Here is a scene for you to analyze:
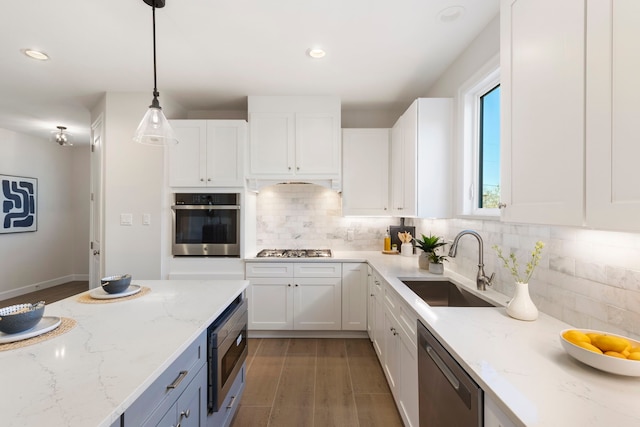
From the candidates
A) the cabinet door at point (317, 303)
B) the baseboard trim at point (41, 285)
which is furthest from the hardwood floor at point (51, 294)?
the cabinet door at point (317, 303)

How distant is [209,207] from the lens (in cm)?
299

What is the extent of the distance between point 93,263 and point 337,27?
374 cm

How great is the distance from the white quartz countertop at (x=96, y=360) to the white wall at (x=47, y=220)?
478cm

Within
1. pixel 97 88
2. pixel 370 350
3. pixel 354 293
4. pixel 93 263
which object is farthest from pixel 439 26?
pixel 93 263

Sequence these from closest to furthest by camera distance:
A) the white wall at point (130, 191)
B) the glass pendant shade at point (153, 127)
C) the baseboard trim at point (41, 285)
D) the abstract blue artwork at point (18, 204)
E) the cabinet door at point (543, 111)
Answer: the cabinet door at point (543, 111) < the glass pendant shade at point (153, 127) < the white wall at point (130, 191) < the abstract blue artwork at point (18, 204) < the baseboard trim at point (41, 285)

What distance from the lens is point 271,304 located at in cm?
301

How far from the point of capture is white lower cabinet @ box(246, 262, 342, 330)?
3.00m

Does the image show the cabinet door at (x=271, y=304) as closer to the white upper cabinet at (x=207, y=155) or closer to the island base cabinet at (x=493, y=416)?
the white upper cabinet at (x=207, y=155)

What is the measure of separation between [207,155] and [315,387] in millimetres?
2440

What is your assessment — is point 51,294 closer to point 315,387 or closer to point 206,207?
point 206,207

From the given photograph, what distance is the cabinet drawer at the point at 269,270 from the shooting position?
2998 millimetres

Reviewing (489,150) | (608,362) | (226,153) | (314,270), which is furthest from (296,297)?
(608,362)

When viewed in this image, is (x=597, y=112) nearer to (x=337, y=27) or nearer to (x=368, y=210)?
(x=337, y=27)

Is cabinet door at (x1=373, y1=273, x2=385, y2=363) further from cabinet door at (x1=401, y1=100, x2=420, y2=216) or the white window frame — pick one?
the white window frame
